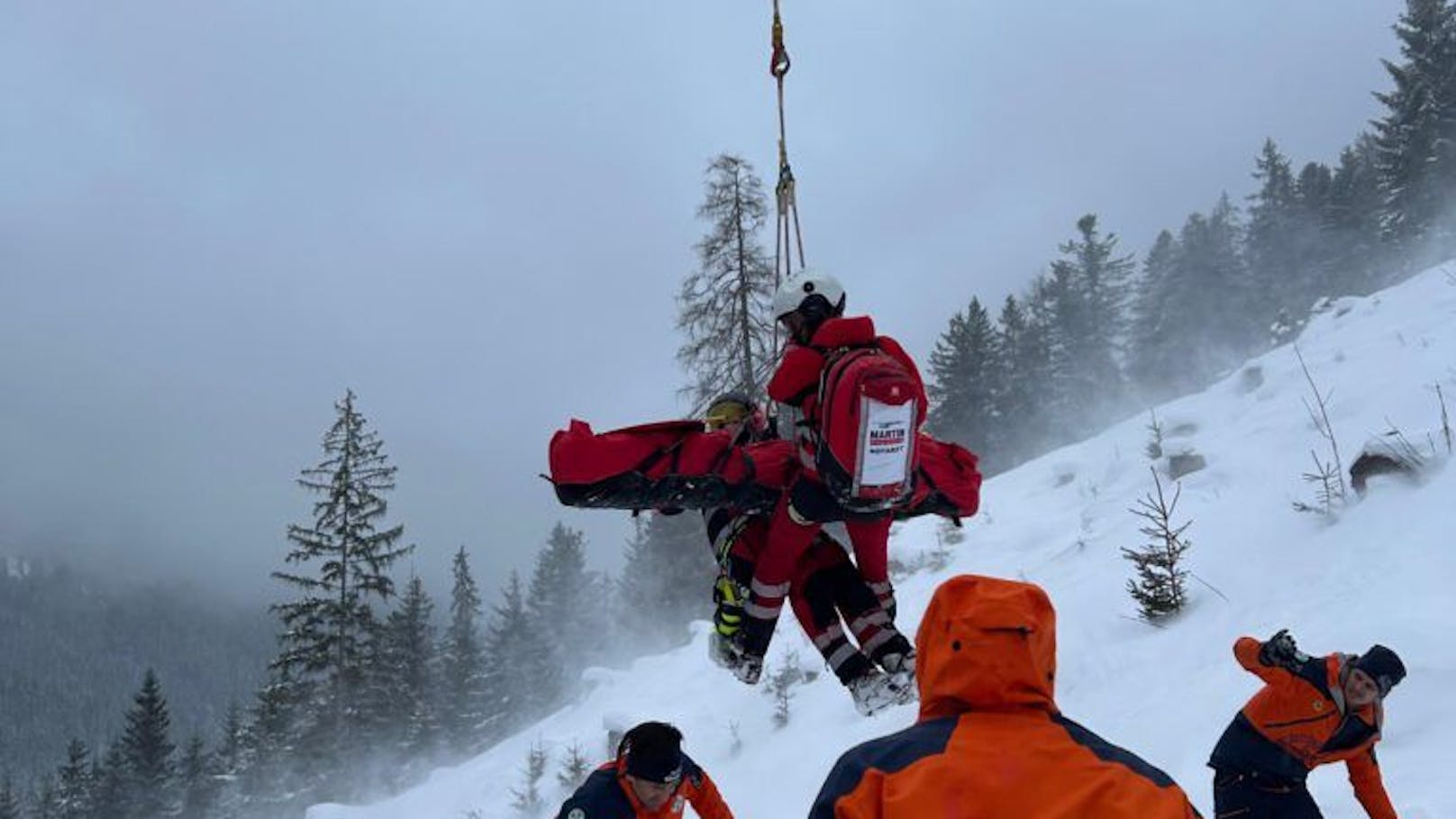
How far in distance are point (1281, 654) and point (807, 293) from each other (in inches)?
124

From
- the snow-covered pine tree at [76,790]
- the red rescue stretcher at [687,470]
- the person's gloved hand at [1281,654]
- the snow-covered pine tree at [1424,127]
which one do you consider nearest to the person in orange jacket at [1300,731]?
the person's gloved hand at [1281,654]

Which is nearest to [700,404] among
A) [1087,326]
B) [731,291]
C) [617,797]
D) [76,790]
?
[731,291]

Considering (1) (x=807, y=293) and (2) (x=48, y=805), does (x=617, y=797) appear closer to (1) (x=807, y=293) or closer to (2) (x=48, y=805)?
(1) (x=807, y=293)

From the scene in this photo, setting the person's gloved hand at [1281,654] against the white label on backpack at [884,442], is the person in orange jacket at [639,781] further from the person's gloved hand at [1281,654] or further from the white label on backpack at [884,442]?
the person's gloved hand at [1281,654]

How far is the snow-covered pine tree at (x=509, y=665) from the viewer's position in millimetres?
40281

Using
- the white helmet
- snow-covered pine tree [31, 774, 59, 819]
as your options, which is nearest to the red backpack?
the white helmet

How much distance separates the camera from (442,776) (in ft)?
62.3

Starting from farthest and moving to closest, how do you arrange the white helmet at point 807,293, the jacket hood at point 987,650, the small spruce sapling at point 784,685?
1. the small spruce sapling at point 784,685
2. the white helmet at point 807,293
3. the jacket hood at point 987,650

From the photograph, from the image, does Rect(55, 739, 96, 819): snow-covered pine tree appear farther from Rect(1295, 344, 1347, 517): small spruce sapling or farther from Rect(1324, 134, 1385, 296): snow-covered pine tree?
Rect(1324, 134, 1385, 296): snow-covered pine tree

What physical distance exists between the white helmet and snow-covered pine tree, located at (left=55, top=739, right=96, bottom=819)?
175ft

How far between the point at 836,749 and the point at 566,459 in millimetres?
6254

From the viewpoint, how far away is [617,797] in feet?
17.9

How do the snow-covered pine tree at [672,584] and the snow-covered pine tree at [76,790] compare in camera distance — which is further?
the snow-covered pine tree at [76,790]

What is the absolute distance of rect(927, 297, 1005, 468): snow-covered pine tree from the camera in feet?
137
